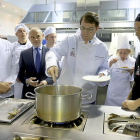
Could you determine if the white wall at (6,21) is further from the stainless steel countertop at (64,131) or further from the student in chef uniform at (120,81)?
the stainless steel countertop at (64,131)

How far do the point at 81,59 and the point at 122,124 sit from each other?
25.3 inches

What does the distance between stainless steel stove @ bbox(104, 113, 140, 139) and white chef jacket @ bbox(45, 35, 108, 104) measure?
0.50 metres

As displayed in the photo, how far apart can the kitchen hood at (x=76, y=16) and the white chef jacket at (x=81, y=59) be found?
5.10 ft

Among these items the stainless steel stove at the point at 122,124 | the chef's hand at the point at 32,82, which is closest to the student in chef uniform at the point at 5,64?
the chef's hand at the point at 32,82

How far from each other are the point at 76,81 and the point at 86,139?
723 mm

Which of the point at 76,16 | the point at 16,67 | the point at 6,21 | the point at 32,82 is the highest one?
the point at 6,21

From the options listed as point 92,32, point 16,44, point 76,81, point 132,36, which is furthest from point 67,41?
point 132,36

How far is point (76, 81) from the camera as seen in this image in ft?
4.23

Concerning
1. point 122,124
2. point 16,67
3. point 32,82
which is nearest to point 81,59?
point 32,82

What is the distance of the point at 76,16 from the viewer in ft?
10.1

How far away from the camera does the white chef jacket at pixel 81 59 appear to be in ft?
4.18

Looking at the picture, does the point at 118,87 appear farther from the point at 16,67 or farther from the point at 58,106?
the point at 58,106

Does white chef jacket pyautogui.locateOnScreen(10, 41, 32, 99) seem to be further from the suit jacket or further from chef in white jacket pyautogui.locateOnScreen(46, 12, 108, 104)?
chef in white jacket pyautogui.locateOnScreen(46, 12, 108, 104)

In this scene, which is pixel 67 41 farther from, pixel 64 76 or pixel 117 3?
pixel 117 3
